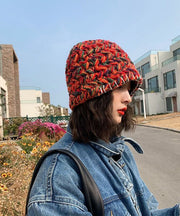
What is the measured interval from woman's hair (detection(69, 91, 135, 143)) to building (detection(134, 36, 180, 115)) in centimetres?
3038

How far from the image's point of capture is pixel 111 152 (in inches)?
42.6

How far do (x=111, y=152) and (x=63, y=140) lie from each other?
257 mm

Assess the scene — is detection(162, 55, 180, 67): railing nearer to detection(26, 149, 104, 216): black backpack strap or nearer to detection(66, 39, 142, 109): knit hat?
detection(66, 39, 142, 109): knit hat

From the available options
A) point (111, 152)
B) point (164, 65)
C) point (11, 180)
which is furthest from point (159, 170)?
point (164, 65)

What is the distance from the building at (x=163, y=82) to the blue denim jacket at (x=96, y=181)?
30.2 m

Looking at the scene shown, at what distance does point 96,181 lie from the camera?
0.94 m

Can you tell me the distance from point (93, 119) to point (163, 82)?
118ft

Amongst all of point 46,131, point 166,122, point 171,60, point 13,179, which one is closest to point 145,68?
point 171,60

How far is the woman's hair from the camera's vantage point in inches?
40.9

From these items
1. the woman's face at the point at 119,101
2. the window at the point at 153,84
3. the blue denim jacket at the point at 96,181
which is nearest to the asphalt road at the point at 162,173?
the blue denim jacket at the point at 96,181

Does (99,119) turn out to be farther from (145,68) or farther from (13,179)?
(145,68)

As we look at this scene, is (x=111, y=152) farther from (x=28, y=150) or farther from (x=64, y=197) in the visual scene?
(x=28, y=150)

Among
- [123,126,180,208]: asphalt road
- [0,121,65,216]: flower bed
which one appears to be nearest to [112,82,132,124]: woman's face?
[0,121,65,216]: flower bed

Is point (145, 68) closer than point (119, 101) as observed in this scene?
No
